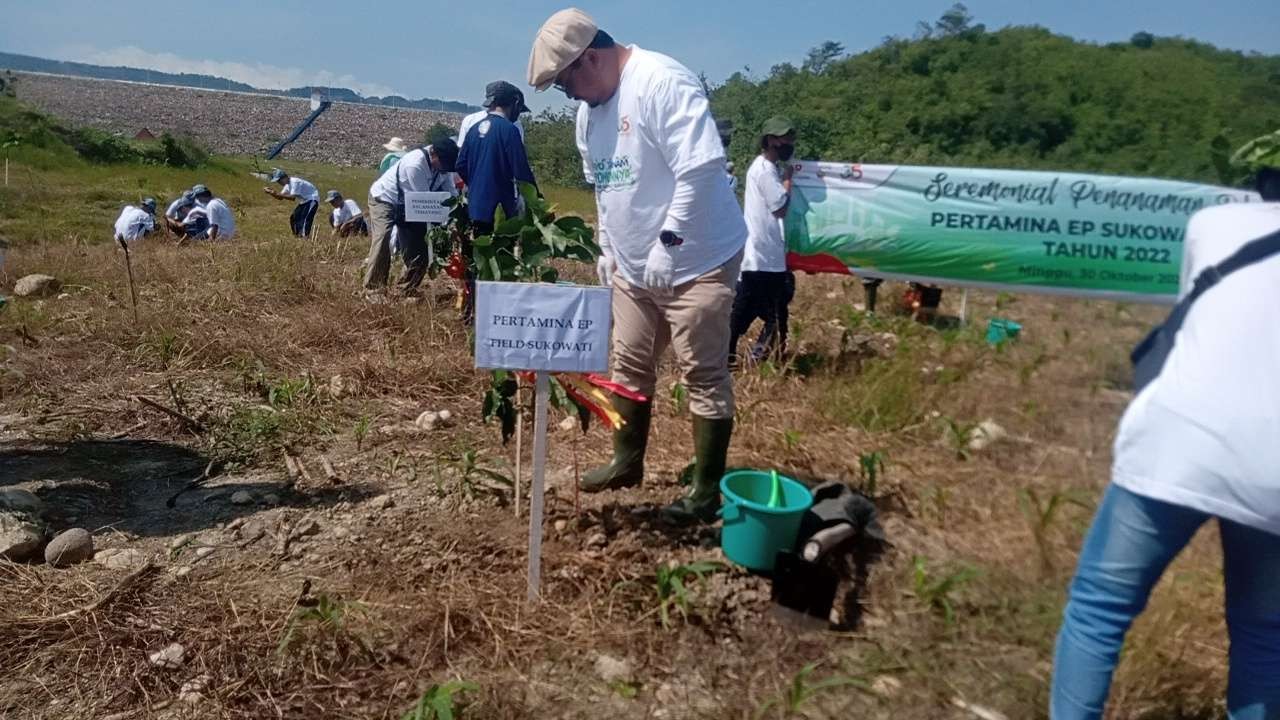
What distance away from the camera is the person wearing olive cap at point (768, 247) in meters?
4.67

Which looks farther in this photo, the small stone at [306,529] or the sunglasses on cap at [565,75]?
the small stone at [306,529]

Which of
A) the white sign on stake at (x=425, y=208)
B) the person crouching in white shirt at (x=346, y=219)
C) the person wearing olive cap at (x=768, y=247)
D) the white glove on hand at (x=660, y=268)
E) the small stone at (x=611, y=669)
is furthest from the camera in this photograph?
the person crouching in white shirt at (x=346, y=219)

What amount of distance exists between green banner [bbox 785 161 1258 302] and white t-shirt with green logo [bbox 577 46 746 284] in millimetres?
595

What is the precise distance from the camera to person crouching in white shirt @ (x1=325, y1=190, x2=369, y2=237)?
1141cm

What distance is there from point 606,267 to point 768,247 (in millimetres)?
2057

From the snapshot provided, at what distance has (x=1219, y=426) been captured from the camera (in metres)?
1.31

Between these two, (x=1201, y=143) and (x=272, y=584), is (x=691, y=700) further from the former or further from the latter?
(x=1201, y=143)

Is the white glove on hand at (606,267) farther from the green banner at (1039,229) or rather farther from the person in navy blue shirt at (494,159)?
the person in navy blue shirt at (494,159)

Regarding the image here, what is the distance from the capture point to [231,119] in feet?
166

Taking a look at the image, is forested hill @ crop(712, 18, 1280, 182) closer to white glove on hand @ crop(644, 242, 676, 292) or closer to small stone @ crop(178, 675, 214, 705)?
white glove on hand @ crop(644, 242, 676, 292)

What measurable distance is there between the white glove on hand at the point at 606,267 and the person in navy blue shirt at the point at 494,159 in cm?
227

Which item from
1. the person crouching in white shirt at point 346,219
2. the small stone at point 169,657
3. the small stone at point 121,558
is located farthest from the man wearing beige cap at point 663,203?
the person crouching in white shirt at point 346,219

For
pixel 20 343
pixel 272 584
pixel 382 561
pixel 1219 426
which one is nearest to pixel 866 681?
pixel 1219 426

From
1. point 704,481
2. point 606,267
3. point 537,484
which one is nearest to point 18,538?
point 537,484
